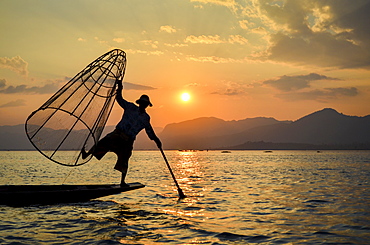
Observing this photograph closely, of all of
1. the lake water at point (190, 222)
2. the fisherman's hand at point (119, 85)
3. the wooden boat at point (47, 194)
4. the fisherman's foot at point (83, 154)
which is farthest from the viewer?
the fisherman's hand at point (119, 85)

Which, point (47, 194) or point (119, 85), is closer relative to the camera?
point (119, 85)

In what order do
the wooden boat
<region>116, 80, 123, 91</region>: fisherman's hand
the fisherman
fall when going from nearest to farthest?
the wooden boat → <region>116, 80, 123, 91</region>: fisherman's hand → the fisherman

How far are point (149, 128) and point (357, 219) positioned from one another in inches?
329

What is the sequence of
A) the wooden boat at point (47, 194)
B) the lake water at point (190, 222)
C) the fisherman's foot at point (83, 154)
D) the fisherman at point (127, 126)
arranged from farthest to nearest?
the fisherman at point (127, 126) → the wooden boat at point (47, 194) → the fisherman's foot at point (83, 154) → the lake water at point (190, 222)

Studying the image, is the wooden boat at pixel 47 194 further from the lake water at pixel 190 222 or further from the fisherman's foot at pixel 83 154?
the fisherman's foot at pixel 83 154

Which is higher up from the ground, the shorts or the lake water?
the shorts

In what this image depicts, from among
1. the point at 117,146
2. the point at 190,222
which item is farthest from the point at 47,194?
the point at 190,222

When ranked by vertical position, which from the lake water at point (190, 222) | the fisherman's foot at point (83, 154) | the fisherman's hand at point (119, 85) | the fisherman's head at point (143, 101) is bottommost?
the lake water at point (190, 222)

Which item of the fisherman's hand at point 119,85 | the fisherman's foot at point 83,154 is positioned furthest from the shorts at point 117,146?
the fisherman's hand at point 119,85

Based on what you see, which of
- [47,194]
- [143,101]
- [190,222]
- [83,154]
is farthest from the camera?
[143,101]

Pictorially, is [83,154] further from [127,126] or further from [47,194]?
[47,194]

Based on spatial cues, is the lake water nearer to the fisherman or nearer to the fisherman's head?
the fisherman

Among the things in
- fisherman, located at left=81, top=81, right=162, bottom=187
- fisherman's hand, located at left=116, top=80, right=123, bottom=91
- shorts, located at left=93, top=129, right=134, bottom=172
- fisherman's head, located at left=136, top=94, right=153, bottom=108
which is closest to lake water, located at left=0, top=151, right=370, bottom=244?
shorts, located at left=93, top=129, right=134, bottom=172

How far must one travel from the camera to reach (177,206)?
14.7m
